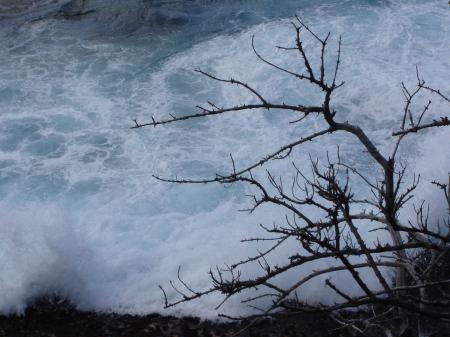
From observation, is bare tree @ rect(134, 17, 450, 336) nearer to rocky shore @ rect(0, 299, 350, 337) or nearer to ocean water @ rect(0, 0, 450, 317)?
rocky shore @ rect(0, 299, 350, 337)

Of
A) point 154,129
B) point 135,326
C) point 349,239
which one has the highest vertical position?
point 349,239

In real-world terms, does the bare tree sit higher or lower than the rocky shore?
higher

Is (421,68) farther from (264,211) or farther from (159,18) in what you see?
(159,18)

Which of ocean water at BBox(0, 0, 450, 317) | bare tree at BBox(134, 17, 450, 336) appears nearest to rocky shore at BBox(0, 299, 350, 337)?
ocean water at BBox(0, 0, 450, 317)

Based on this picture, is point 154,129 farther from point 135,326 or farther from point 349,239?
point 349,239

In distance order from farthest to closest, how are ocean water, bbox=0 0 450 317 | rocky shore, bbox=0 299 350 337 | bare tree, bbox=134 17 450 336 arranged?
ocean water, bbox=0 0 450 317 < rocky shore, bbox=0 299 350 337 < bare tree, bbox=134 17 450 336

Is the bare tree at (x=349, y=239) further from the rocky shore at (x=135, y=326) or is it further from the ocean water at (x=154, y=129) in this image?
the ocean water at (x=154, y=129)

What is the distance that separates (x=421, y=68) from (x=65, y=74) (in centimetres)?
1129

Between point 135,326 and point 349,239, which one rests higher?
point 349,239

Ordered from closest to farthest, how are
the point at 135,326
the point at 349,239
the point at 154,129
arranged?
the point at 349,239
the point at 135,326
the point at 154,129

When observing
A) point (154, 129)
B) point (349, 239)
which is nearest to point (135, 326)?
point (349, 239)

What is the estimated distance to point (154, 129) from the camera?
41.9 ft

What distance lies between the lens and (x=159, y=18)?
1867 cm

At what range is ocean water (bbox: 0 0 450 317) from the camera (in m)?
8.91
